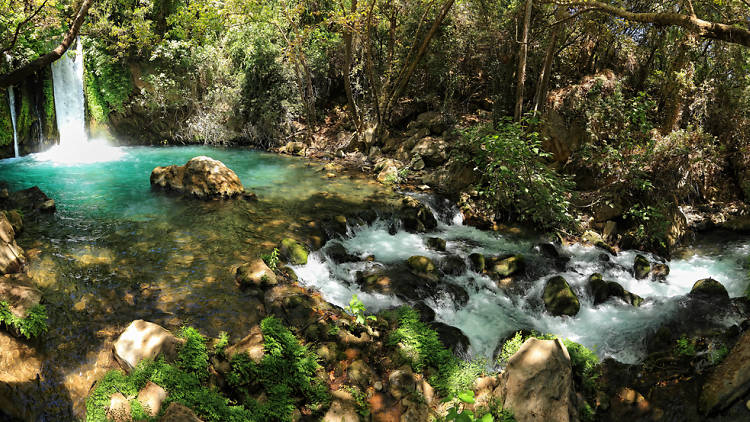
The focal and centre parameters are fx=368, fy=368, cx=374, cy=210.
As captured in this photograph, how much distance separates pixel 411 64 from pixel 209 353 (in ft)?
39.2

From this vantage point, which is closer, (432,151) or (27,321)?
(27,321)

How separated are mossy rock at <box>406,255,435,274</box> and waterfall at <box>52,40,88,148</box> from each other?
14.8 meters

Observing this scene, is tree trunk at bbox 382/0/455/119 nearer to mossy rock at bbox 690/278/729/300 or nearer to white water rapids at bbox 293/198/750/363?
white water rapids at bbox 293/198/750/363

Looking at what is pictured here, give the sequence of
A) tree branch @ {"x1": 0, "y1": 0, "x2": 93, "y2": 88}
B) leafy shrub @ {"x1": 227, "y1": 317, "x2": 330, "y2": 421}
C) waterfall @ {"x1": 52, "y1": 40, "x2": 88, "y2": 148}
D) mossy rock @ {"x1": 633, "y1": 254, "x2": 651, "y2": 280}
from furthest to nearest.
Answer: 1. waterfall @ {"x1": 52, "y1": 40, "x2": 88, "y2": 148}
2. mossy rock @ {"x1": 633, "y1": 254, "x2": 651, "y2": 280}
3. tree branch @ {"x1": 0, "y1": 0, "x2": 93, "y2": 88}
4. leafy shrub @ {"x1": 227, "y1": 317, "x2": 330, "y2": 421}

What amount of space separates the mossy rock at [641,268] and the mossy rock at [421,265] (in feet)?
13.0

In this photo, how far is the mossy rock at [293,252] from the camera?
6.52m

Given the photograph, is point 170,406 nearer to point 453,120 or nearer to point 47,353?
point 47,353

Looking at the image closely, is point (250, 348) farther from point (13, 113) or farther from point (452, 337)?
point (13, 113)

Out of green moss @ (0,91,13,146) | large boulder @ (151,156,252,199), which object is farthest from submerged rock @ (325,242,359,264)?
green moss @ (0,91,13,146)

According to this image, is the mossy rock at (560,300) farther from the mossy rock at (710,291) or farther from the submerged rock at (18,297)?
the submerged rock at (18,297)

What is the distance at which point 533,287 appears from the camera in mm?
6477

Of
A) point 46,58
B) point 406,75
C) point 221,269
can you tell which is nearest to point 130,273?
point 221,269

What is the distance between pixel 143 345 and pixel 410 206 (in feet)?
21.4

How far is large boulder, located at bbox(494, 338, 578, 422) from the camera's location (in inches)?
132
